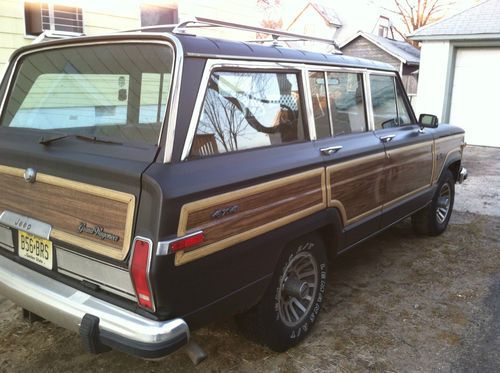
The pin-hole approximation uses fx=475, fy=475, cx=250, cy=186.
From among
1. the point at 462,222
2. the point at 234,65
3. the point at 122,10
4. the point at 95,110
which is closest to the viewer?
the point at 234,65

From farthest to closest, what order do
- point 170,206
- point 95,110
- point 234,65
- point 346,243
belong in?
point 346,243
point 95,110
point 234,65
point 170,206

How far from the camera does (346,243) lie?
3533 millimetres

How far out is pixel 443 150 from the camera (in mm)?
5090

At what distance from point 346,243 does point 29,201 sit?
2.17m

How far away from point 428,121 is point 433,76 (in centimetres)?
855

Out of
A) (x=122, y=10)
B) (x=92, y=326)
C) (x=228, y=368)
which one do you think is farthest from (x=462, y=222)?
(x=122, y=10)

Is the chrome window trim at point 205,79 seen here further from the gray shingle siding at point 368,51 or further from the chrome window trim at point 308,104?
the gray shingle siding at point 368,51

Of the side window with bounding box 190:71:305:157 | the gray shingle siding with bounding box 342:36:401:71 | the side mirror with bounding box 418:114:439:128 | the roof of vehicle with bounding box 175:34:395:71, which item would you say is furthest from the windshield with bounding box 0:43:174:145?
the gray shingle siding with bounding box 342:36:401:71

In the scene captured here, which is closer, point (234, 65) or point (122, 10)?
point (234, 65)

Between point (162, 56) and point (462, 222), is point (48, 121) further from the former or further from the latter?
point (462, 222)

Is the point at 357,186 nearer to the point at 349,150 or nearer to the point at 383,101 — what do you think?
the point at 349,150

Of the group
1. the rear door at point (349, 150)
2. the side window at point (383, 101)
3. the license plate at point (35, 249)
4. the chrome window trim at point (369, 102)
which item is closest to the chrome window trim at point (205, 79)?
the rear door at point (349, 150)

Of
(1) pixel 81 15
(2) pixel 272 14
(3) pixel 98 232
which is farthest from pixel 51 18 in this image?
Answer: (2) pixel 272 14

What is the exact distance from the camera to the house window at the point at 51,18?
637 centimetres
